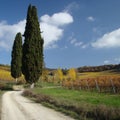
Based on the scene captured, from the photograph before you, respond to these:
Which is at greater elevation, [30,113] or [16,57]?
[16,57]

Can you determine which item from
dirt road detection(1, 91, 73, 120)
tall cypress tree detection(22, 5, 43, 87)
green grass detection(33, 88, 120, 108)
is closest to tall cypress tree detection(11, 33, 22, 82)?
tall cypress tree detection(22, 5, 43, 87)

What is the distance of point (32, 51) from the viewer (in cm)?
5128

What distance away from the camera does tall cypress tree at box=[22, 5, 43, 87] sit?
51.0 metres

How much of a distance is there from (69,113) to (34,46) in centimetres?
3537

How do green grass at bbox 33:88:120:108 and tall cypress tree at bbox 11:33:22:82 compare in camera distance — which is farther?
tall cypress tree at bbox 11:33:22:82

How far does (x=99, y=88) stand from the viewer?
36750 mm

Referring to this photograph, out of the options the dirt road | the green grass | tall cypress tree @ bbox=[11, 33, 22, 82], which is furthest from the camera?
tall cypress tree @ bbox=[11, 33, 22, 82]

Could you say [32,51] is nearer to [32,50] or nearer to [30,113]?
[32,50]

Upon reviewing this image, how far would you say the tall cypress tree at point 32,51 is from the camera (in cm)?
5100

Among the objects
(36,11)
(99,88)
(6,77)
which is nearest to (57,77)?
(6,77)

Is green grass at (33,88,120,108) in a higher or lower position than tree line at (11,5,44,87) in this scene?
lower

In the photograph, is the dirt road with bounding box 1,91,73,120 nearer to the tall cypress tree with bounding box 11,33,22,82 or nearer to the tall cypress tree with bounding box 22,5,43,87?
the tall cypress tree with bounding box 22,5,43,87

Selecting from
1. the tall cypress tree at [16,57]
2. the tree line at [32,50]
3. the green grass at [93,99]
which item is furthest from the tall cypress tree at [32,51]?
the green grass at [93,99]

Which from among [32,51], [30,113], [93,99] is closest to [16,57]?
[32,51]
